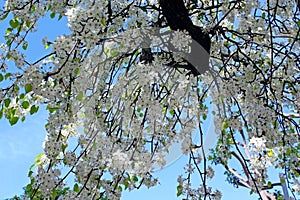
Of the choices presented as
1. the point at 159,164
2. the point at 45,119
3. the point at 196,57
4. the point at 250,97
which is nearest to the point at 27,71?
the point at 45,119

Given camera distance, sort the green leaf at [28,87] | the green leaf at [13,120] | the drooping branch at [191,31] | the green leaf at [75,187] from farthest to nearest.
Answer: the drooping branch at [191,31]
the green leaf at [13,120]
the green leaf at [75,187]
the green leaf at [28,87]

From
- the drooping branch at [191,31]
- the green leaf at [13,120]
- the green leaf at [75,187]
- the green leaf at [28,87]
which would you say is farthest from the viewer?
the drooping branch at [191,31]

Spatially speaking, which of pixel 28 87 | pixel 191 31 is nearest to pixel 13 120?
pixel 28 87

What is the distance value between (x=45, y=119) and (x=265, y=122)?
0.99 metres

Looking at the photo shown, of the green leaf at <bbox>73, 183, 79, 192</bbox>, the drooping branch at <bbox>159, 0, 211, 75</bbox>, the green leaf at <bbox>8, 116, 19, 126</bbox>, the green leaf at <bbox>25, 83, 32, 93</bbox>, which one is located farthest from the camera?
the drooping branch at <bbox>159, 0, 211, 75</bbox>

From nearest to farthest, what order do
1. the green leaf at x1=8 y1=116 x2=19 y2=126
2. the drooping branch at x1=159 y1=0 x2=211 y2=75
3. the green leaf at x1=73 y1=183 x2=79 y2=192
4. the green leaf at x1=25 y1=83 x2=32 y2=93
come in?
1. the green leaf at x1=25 y1=83 x2=32 y2=93
2. the green leaf at x1=73 y1=183 x2=79 y2=192
3. the green leaf at x1=8 y1=116 x2=19 y2=126
4. the drooping branch at x1=159 y1=0 x2=211 y2=75

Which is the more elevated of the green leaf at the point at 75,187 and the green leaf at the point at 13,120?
the green leaf at the point at 13,120

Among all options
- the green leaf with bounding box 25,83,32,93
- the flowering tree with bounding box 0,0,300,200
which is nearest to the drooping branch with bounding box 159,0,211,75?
the flowering tree with bounding box 0,0,300,200

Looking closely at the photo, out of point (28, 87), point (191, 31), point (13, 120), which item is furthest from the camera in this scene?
point (191, 31)

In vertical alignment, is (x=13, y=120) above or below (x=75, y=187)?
above

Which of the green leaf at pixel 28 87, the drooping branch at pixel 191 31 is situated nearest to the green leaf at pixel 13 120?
the green leaf at pixel 28 87

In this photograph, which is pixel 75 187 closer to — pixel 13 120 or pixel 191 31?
pixel 13 120

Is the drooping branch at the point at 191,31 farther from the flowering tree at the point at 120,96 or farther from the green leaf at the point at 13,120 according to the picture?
the green leaf at the point at 13,120

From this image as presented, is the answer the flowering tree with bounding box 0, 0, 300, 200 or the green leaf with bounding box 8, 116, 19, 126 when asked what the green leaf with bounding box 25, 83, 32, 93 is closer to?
the flowering tree with bounding box 0, 0, 300, 200
